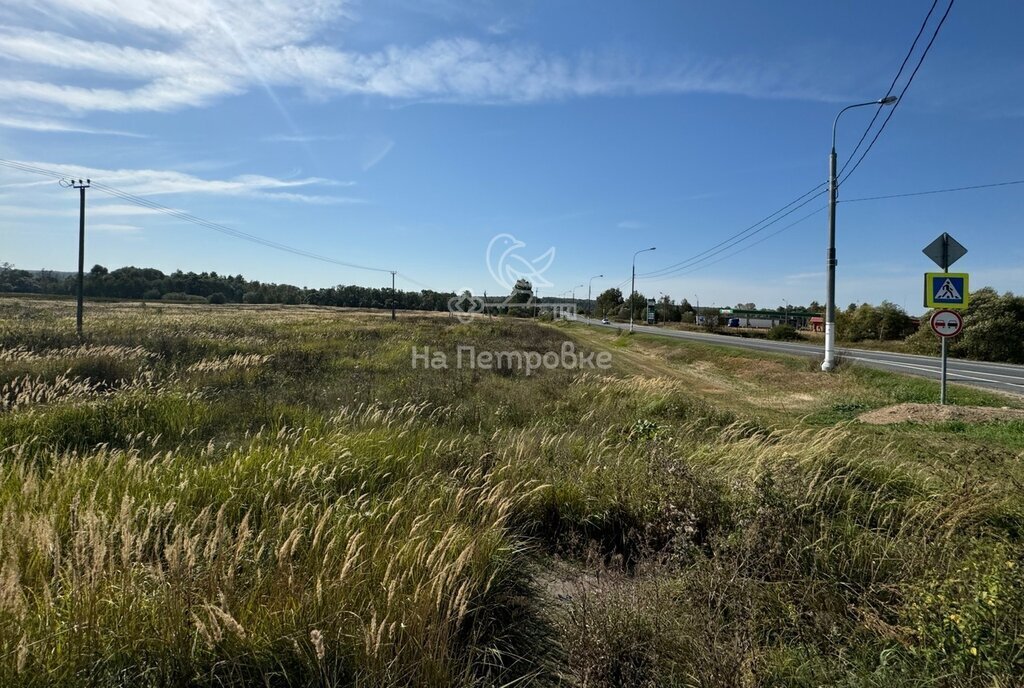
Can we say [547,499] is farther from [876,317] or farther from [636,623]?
[876,317]

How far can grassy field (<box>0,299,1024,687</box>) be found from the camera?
2201mm

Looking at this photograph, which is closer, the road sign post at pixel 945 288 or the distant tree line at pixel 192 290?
the road sign post at pixel 945 288

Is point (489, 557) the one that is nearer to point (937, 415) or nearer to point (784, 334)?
point (937, 415)

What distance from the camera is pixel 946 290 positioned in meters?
11.4

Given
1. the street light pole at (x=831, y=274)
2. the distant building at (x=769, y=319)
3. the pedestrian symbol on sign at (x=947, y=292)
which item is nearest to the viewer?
the pedestrian symbol on sign at (x=947, y=292)

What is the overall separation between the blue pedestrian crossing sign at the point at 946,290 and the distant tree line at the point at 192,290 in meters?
51.7

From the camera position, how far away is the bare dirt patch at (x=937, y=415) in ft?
31.6

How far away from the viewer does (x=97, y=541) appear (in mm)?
2375

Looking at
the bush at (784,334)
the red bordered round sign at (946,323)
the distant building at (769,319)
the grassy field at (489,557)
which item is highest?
the distant building at (769,319)

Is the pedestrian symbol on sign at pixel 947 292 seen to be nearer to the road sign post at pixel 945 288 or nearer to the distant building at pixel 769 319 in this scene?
the road sign post at pixel 945 288

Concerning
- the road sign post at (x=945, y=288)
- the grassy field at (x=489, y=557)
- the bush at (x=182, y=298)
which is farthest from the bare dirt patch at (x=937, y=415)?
the bush at (x=182, y=298)

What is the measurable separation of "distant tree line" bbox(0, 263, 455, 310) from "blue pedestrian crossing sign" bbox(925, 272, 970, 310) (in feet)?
170

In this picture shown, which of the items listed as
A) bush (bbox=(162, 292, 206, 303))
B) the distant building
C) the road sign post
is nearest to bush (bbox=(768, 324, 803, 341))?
the distant building

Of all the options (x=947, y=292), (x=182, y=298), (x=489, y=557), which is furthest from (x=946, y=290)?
(x=182, y=298)
